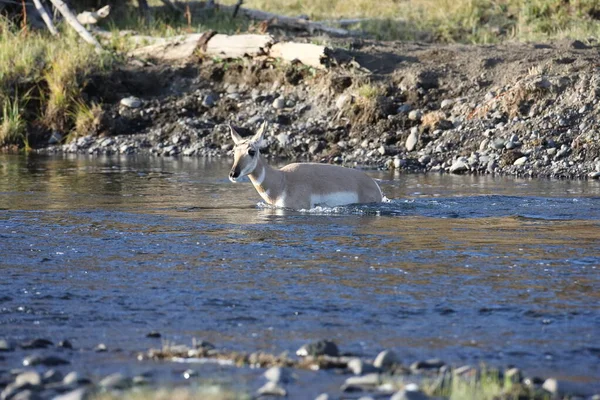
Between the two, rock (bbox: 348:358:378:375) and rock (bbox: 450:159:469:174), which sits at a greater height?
rock (bbox: 450:159:469:174)

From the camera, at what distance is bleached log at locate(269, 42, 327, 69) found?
20781mm

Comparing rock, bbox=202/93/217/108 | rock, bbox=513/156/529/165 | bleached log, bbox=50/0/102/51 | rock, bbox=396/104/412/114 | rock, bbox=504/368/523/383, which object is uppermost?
bleached log, bbox=50/0/102/51

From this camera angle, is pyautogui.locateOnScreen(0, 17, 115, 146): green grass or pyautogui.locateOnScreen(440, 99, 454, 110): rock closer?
pyautogui.locateOnScreen(440, 99, 454, 110): rock

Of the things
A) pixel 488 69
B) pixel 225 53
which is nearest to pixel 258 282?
pixel 488 69

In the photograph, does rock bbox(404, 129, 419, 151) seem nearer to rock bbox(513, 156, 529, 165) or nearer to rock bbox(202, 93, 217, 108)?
rock bbox(513, 156, 529, 165)

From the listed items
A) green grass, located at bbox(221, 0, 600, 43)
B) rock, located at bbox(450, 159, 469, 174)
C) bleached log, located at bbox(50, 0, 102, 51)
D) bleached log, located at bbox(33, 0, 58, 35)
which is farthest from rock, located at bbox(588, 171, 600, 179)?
bleached log, located at bbox(33, 0, 58, 35)

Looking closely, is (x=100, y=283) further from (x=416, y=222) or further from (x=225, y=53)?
(x=225, y=53)

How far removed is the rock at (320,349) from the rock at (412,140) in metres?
12.0

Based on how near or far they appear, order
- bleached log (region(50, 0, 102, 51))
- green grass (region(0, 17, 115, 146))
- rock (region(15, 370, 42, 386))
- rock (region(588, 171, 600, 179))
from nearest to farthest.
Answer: rock (region(15, 370, 42, 386)) → rock (region(588, 171, 600, 179)) → green grass (region(0, 17, 115, 146)) → bleached log (region(50, 0, 102, 51))

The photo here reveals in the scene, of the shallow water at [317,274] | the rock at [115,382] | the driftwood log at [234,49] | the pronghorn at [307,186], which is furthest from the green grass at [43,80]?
the rock at [115,382]

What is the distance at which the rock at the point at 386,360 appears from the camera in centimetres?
639

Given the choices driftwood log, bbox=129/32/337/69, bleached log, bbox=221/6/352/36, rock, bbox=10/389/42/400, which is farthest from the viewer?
A: bleached log, bbox=221/6/352/36

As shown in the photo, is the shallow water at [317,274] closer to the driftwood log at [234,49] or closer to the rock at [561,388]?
the rock at [561,388]

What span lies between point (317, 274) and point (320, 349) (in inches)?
101
